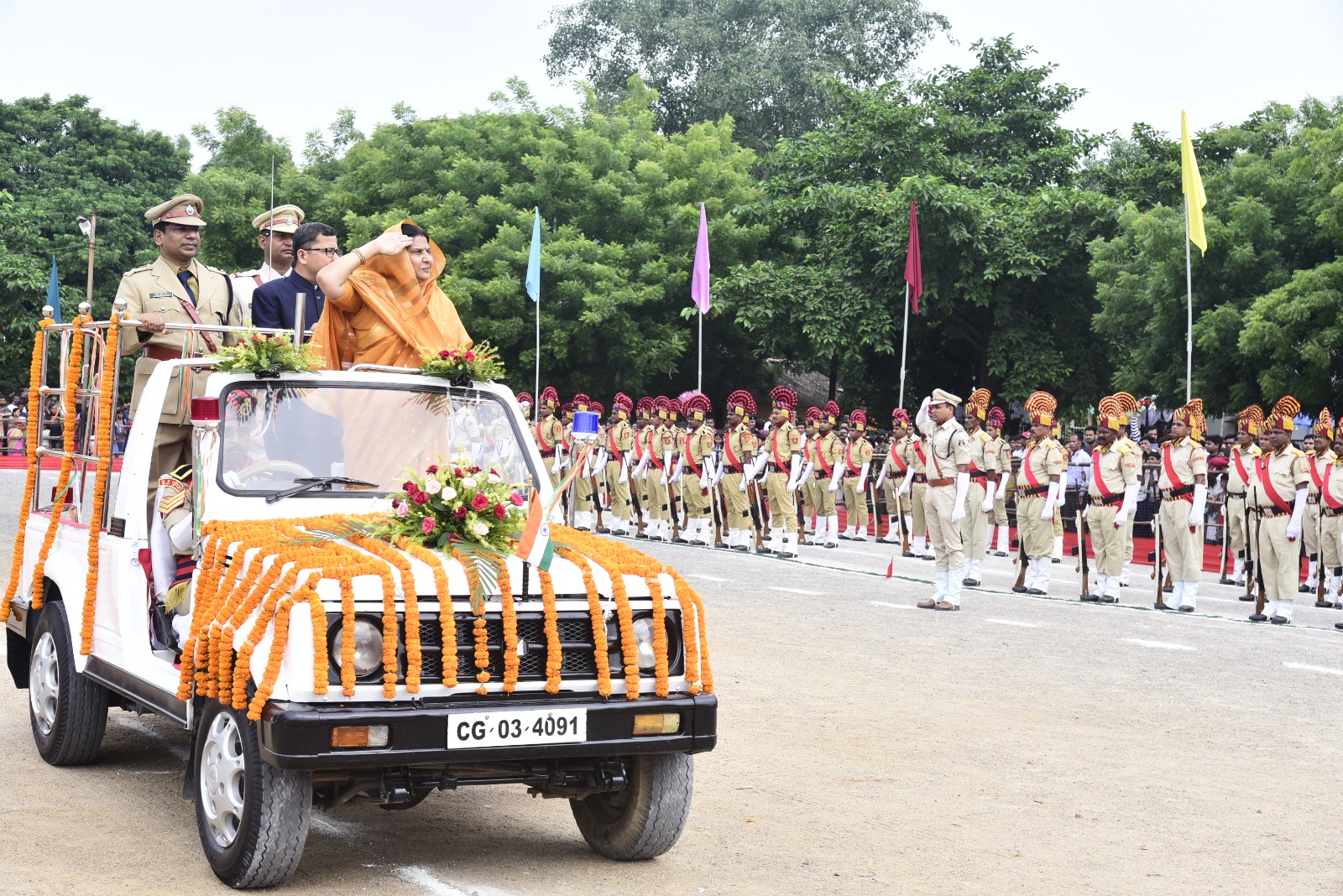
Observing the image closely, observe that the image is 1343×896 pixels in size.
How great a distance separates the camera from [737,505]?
81.1ft

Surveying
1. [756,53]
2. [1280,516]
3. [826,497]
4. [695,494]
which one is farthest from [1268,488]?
[756,53]

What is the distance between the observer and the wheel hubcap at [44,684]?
25.6 ft

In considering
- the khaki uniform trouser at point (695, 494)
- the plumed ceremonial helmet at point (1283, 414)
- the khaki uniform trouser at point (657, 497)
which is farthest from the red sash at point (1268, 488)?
the khaki uniform trouser at point (657, 497)

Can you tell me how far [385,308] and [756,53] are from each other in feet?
142

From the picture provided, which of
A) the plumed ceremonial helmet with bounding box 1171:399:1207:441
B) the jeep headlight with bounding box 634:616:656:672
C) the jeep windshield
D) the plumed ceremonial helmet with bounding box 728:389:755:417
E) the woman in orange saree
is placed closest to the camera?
the jeep headlight with bounding box 634:616:656:672

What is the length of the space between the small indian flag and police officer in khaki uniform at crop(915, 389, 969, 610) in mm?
10424

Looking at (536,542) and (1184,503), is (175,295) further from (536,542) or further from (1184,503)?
(1184,503)

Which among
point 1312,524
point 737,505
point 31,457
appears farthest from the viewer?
point 737,505

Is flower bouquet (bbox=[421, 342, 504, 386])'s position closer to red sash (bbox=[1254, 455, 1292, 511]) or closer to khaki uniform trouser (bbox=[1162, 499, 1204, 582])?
khaki uniform trouser (bbox=[1162, 499, 1204, 582])

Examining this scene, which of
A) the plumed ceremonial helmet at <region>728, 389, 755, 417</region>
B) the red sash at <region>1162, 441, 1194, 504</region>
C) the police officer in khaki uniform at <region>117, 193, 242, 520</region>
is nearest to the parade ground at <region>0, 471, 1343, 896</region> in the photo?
the police officer in khaki uniform at <region>117, 193, 242, 520</region>

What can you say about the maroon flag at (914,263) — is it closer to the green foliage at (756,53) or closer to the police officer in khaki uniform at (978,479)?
the police officer in khaki uniform at (978,479)

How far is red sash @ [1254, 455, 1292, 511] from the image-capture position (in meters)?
17.4

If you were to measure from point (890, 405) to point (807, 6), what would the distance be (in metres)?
17.9

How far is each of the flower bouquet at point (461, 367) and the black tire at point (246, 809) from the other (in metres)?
1.85
